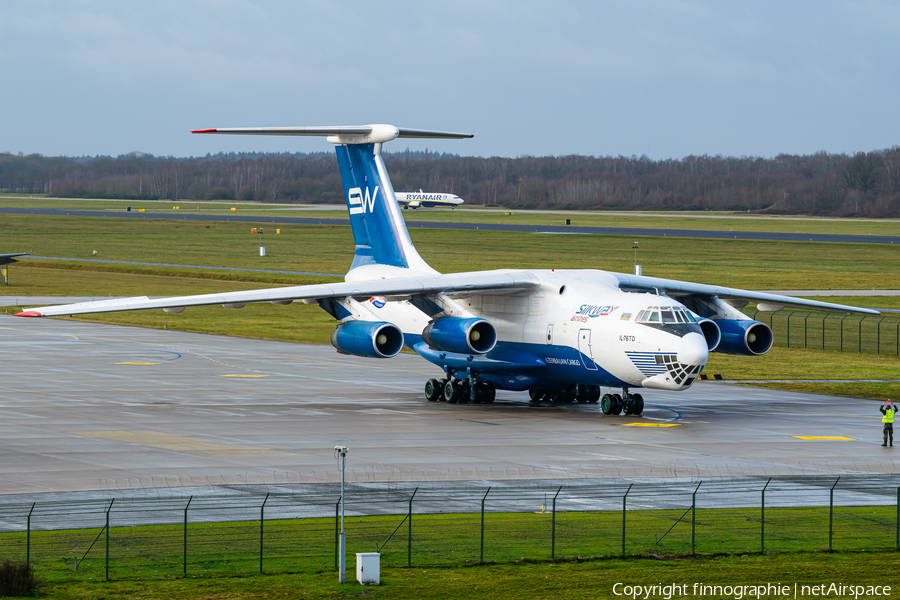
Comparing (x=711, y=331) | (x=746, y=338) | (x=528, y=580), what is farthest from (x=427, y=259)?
(x=528, y=580)

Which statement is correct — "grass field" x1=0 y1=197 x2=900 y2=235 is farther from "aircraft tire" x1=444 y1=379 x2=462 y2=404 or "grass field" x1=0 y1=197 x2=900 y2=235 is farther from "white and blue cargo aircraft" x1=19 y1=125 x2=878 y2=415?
"aircraft tire" x1=444 y1=379 x2=462 y2=404

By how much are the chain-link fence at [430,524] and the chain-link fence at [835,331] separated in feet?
106

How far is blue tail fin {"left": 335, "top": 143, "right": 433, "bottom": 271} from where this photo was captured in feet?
139

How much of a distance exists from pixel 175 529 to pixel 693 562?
896cm

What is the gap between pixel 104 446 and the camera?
30.1 meters

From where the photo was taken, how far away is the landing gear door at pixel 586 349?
36031 millimetres

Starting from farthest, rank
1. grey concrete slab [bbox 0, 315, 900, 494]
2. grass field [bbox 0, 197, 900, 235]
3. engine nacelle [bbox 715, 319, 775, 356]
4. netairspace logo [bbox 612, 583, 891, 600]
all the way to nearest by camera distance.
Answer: grass field [bbox 0, 197, 900, 235] < engine nacelle [bbox 715, 319, 775, 356] < grey concrete slab [bbox 0, 315, 900, 494] < netairspace logo [bbox 612, 583, 891, 600]

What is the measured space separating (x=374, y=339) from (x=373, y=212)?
24.9ft

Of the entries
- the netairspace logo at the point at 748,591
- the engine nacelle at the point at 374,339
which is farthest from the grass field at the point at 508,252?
the netairspace logo at the point at 748,591

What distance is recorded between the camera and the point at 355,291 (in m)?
36.7

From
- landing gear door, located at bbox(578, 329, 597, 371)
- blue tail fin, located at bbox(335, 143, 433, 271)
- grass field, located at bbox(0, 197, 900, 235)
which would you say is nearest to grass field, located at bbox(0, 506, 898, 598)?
landing gear door, located at bbox(578, 329, 597, 371)

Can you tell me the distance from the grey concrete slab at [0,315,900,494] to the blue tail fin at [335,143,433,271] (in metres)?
4.78

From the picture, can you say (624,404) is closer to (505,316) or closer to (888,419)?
(505,316)

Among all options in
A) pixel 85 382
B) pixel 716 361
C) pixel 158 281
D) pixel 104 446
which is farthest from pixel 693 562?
pixel 158 281
